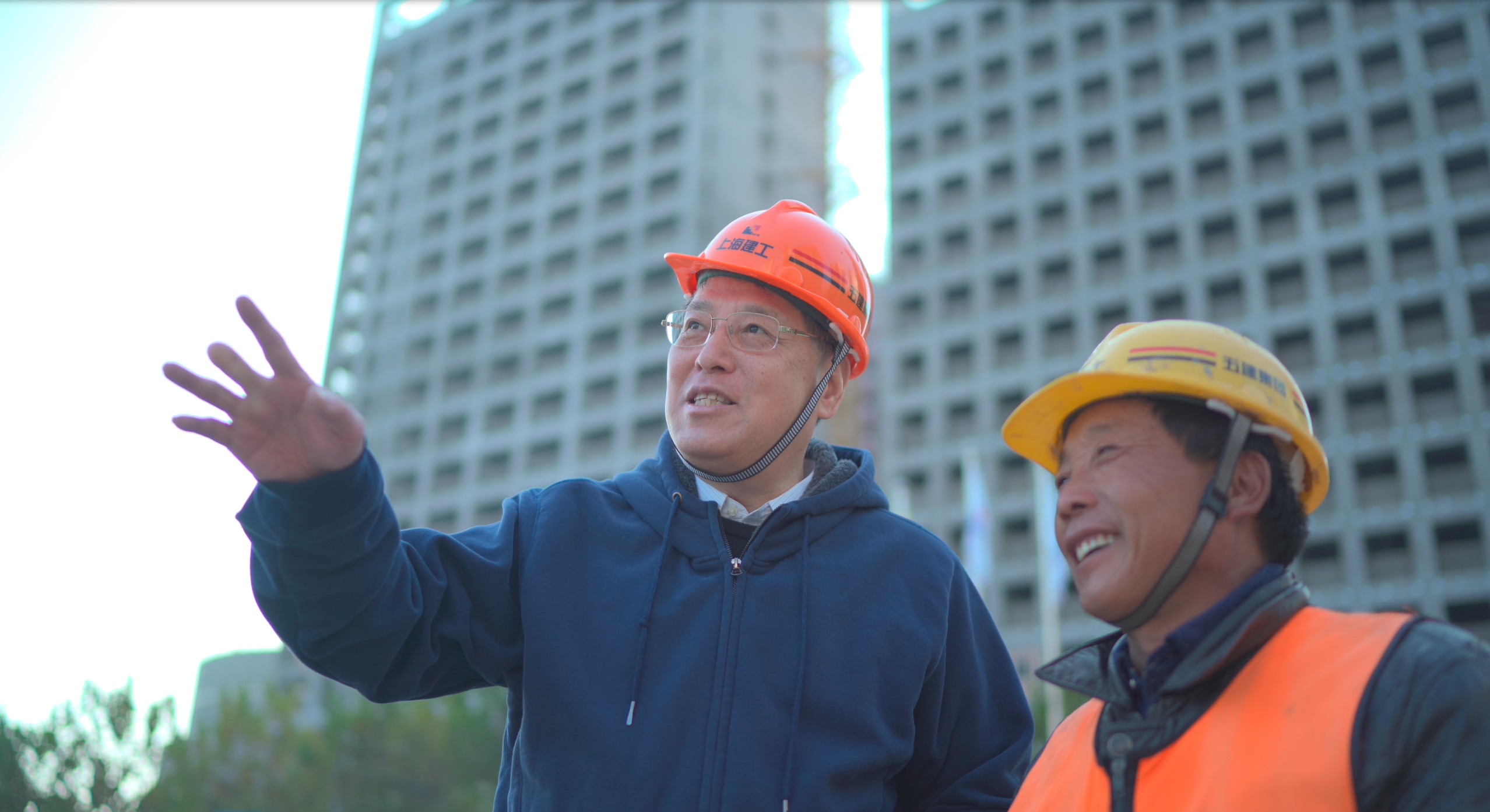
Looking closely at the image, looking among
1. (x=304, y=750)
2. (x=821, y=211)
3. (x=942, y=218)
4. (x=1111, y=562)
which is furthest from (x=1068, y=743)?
(x=821, y=211)

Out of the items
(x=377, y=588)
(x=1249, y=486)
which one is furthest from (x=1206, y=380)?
(x=377, y=588)

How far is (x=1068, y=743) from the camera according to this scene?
10.2 feet

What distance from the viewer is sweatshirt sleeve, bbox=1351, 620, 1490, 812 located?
2141 mm

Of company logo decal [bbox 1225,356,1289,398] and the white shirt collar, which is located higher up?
company logo decal [bbox 1225,356,1289,398]

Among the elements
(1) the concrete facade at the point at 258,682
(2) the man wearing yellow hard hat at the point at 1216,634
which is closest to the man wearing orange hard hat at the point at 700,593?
(2) the man wearing yellow hard hat at the point at 1216,634

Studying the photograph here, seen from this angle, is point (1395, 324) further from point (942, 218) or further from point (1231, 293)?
point (942, 218)

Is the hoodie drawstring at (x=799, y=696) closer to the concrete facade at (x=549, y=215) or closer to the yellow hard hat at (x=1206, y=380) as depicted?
the yellow hard hat at (x=1206, y=380)

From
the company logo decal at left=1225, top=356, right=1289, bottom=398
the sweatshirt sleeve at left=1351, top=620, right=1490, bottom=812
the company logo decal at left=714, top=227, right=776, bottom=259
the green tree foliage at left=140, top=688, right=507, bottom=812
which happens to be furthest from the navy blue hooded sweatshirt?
the green tree foliage at left=140, top=688, right=507, bottom=812

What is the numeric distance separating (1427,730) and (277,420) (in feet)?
8.60

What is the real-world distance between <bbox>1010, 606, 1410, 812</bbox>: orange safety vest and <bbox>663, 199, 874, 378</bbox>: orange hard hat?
1928 mm

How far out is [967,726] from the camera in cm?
387

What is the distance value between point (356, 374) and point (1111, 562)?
3450 inches

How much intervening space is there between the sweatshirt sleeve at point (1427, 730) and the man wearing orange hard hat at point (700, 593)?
154cm

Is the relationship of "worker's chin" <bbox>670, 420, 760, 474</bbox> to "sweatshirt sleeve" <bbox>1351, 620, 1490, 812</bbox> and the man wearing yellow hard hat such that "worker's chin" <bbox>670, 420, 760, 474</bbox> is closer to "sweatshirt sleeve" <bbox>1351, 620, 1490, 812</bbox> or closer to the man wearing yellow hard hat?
the man wearing yellow hard hat
